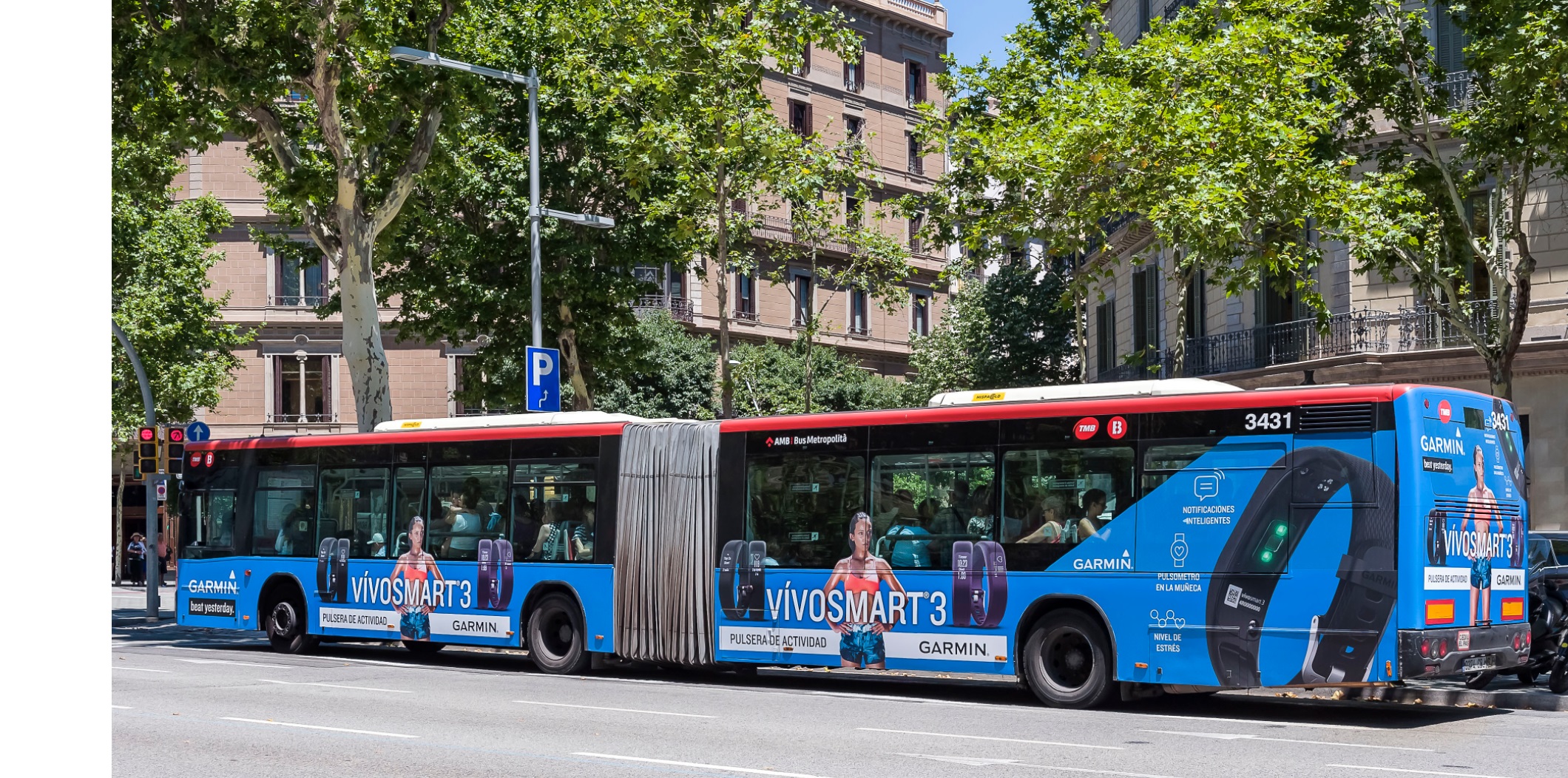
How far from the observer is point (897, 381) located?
59969 mm

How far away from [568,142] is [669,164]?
3.06m

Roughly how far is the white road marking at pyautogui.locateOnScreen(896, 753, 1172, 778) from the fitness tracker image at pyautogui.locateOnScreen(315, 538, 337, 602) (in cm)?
1169

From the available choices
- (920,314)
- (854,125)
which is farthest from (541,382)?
(920,314)

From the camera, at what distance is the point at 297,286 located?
49031 mm

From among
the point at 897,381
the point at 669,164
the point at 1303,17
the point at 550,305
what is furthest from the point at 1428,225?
the point at 897,381

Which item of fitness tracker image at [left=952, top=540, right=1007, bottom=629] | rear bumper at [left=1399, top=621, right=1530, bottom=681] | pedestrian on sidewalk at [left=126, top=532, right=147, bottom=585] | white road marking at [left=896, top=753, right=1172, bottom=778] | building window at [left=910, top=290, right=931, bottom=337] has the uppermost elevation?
building window at [left=910, top=290, right=931, bottom=337]

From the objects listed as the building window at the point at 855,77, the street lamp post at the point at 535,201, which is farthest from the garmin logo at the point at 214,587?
the building window at the point at 855,77

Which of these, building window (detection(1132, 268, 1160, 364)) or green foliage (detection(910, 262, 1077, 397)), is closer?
building window (detection(1132, 268, 1160, 364))

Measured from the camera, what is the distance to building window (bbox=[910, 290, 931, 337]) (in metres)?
63.0

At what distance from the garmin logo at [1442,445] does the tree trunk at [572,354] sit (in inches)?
729

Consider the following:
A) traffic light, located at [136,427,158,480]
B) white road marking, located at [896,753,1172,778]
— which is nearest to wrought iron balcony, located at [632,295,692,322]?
traffic light, located at [136,427,158,480]

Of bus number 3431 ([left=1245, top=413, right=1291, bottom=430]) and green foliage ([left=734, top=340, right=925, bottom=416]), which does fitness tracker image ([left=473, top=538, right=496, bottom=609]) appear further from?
green foliage ([left=734, top=340, right=925, bottom=416])

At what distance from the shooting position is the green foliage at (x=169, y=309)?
143 feet

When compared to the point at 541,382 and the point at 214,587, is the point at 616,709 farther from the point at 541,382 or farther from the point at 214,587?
the point at 214,587
